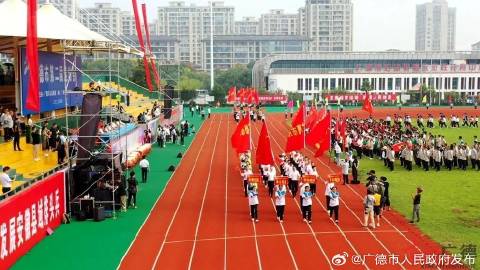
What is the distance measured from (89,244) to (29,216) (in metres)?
1.51

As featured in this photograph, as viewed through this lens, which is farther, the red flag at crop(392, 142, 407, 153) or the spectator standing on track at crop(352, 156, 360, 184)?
the red flag at crop(392, 142, 407, 153)

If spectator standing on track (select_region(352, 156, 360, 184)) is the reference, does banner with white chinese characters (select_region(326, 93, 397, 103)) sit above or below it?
above

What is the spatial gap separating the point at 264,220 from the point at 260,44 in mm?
144156

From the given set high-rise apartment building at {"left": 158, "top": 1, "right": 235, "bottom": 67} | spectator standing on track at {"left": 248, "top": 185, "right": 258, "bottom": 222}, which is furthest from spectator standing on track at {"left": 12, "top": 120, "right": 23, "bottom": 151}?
high-rise apartment building at {"left": 158, "top": 1, "right": 235, "bottom": 67}

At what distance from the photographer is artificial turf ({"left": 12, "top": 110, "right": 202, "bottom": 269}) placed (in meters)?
13.1

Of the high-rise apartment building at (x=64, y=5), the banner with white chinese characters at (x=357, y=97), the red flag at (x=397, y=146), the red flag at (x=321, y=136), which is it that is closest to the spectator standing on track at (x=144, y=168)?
the red flag at (x=321, y=136)

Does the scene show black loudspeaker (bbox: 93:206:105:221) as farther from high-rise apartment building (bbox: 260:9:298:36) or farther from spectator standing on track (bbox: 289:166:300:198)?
high-rise apartment building (bbox: 260:9:298:36)

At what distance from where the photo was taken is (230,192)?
69.7ft

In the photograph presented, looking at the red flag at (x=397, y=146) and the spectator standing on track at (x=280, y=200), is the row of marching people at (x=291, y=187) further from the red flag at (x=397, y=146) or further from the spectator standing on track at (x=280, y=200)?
the red flag at (x=397, y=146)

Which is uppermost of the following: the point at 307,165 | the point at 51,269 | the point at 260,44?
the point at 260,44

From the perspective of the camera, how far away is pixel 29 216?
1433cm

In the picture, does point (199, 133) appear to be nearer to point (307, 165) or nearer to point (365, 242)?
point (307, 165)

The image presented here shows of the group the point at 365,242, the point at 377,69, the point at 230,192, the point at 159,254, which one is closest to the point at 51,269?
the point at 159,254

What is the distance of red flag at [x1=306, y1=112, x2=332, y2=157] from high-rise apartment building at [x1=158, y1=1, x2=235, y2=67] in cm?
14546
